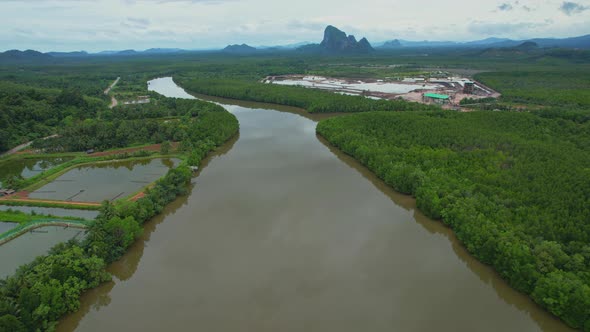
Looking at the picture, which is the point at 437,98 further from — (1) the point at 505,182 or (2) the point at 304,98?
(1) the point at 505,182

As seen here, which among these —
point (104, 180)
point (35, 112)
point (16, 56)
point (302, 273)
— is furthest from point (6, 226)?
point (16, 56)

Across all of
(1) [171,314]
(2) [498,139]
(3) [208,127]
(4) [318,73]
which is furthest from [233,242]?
(4) [318,73]

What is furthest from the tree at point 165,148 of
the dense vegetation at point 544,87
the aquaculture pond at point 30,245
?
the dense vegetation at point 544,87

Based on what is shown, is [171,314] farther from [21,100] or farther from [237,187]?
[21,100]

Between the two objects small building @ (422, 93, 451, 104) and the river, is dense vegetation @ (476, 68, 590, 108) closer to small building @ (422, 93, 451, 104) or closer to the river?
small building @ (422, 93, 451, 104)

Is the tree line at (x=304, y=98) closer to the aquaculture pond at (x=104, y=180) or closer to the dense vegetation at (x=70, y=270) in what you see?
the aquaculture pond at (x=104, y=180)

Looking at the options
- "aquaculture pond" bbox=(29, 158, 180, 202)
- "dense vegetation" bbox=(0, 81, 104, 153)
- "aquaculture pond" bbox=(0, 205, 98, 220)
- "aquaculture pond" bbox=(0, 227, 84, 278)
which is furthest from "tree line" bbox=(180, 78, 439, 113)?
"aquaculture pond" bbox=(0, 227, 84, 278)
